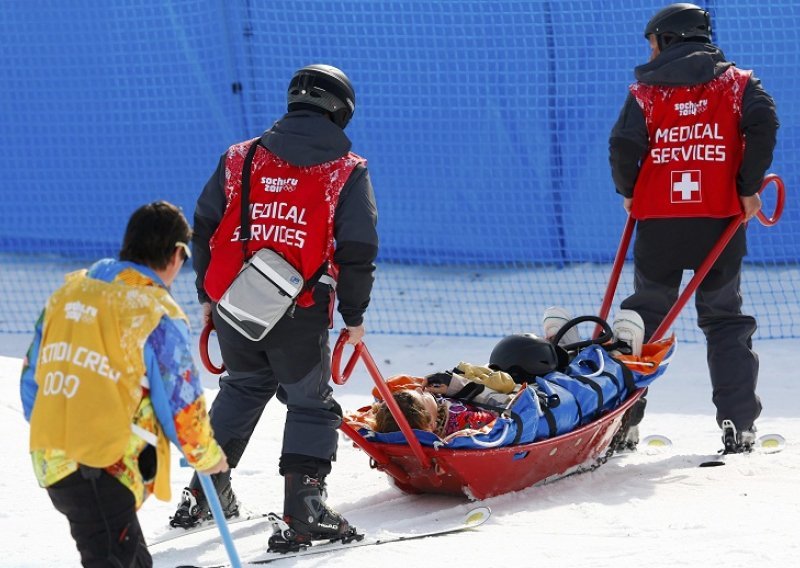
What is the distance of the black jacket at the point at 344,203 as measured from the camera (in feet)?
13.9

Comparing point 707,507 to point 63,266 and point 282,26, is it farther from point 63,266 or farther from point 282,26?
point 63,266

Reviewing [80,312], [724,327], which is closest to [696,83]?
[724,327]

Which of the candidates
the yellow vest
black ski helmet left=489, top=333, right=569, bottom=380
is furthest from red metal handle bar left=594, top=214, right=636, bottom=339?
the yellow vest

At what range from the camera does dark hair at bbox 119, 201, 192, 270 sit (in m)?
3.29

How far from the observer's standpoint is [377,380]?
4.41 metres

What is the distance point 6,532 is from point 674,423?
3180 millimetres

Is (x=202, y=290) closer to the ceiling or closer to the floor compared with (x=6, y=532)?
closer to the ceiling

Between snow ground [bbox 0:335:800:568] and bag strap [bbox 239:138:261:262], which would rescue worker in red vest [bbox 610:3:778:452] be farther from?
bag strap [bbox 239:138:261:262]

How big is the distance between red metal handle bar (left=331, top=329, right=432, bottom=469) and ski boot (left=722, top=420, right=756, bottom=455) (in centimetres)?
148

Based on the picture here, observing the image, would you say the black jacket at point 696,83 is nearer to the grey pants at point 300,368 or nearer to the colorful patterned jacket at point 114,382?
the grey pants at point 300,368

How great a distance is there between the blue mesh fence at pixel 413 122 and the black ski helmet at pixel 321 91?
412cm

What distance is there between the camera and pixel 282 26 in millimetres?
9062

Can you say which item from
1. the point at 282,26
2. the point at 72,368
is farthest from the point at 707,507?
the point at 282,26

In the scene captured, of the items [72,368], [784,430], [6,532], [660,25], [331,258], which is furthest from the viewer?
[784,430]
